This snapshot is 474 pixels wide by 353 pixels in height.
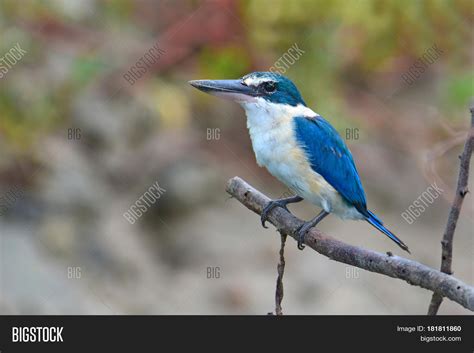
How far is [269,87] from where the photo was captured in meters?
2.54

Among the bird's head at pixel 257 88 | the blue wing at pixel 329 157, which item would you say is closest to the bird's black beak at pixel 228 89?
the bird's head at pixel 257 88

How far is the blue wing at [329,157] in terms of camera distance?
8.64 ft

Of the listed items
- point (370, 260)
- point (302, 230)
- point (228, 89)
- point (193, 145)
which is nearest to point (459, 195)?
point (370, 260)

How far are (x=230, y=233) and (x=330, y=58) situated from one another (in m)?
1.19

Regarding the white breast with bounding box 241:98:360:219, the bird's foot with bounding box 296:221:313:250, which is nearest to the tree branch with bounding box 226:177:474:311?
the bird's foot with bounding box 296:221:313:250

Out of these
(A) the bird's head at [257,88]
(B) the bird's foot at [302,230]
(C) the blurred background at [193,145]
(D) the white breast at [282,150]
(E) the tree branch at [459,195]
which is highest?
(C) the blurred background at [193,145]

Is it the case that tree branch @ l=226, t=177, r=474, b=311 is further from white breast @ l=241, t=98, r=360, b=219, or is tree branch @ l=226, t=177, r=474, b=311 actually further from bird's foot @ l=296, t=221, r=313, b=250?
white breast @ l=241, t=98, r=360, b=219

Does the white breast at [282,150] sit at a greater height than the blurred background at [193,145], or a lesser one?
lesser

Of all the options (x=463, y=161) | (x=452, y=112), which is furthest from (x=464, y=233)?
(x=463, y=161)

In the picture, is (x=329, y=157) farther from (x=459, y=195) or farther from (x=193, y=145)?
(x=193, y=145)

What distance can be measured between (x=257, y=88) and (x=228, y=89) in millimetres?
131

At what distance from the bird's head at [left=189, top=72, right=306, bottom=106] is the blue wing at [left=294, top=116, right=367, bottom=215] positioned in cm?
12

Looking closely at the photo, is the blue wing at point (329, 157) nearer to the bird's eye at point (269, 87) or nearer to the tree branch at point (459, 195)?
the bird's eye at point (269, 87)
